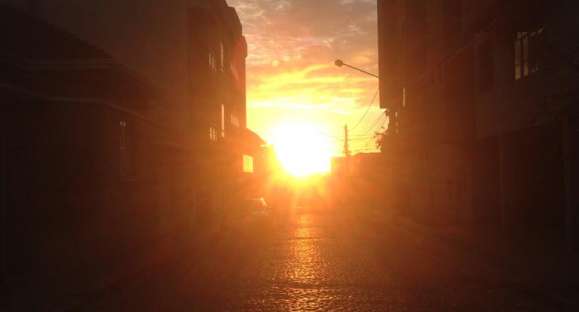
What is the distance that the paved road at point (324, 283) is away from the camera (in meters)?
9.30

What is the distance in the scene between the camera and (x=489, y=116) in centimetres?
2191

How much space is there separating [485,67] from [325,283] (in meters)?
14.4

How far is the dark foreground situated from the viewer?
9.30 meters

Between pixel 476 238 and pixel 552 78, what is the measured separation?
5.52 m

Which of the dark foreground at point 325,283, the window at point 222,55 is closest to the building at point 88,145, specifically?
the dark foreground at point 325,283

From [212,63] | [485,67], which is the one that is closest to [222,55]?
[212,63]

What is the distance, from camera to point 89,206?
15961mm

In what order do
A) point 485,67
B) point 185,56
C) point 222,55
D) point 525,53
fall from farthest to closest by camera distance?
point 222,55 < point 185,56 < point 485,67 < point 525,53

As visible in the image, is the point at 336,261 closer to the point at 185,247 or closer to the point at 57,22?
the point at 185,247

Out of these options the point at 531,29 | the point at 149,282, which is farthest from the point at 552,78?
the point at 149,282

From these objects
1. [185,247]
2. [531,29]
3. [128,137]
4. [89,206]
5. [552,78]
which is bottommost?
[185,247]

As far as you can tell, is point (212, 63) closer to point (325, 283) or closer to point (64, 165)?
point (64, 165)

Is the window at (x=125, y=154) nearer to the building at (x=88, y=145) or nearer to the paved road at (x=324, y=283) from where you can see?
the building at (x=88, y=145)

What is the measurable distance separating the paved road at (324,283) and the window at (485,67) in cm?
729
